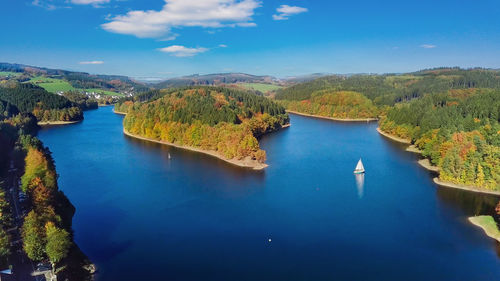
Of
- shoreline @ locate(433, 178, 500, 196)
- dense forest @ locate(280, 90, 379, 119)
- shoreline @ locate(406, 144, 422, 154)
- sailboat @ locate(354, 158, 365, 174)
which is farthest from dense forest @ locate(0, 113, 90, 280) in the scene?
dense forest @ locate(280, 90, 379, 119)

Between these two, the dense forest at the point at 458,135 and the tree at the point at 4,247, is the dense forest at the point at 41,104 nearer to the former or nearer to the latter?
the dense forest at the point at 458,135

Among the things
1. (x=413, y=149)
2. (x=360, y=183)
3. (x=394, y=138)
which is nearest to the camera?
(x=360, y=183)

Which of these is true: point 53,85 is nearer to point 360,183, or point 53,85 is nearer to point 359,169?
point 359,169

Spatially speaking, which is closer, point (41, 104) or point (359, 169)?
point (359, 169)

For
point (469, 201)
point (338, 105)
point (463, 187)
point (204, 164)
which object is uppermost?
point (338, 105)

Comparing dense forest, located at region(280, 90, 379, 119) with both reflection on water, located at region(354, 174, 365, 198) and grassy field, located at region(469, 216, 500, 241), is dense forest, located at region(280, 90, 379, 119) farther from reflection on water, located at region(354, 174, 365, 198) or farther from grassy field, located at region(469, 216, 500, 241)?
grassy field, located at region(469, 216, 500, 241)

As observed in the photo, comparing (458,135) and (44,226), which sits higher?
(458,135)

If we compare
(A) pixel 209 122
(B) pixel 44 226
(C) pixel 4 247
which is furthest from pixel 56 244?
(A) pixel 209 122
